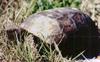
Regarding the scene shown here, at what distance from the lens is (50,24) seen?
3.04m

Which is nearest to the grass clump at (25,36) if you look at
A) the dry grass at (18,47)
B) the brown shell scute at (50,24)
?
the dry grass at (18,47)

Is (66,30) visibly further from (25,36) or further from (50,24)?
(25,36)

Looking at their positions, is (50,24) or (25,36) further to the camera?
(25,36)

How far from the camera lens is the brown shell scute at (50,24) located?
9.81ft

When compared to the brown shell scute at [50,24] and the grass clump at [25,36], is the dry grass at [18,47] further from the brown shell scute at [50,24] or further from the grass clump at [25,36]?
the brown shell scute at [50,24]

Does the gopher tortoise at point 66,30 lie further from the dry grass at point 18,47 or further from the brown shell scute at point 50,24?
the dry grass at point 18,47

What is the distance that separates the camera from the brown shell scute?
2.99 m

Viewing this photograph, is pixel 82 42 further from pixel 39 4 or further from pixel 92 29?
pixel 39 4

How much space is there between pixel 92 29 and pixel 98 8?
0.47 m

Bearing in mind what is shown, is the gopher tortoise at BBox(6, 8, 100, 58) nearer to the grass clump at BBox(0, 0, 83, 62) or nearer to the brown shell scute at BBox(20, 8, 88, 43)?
the brown shell scute at BBox(20, 8, 88, 43)

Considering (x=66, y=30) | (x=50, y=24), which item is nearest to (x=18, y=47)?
(x=50, y=24)

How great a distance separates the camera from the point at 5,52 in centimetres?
308

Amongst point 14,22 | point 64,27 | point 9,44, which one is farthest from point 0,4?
point 64,27

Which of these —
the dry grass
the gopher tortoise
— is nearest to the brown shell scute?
the gopher tortoise
